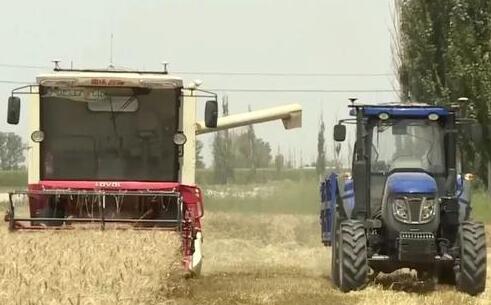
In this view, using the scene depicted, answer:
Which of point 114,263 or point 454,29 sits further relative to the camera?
point 454,29

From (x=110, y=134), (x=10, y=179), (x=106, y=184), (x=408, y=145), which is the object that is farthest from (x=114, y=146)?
(x=10, y=179)

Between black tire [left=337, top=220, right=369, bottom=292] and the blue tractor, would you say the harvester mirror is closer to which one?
the blue tractor

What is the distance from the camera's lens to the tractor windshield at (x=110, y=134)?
11.9 metres

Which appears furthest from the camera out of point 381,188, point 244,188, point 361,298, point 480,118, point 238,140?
point 238,140

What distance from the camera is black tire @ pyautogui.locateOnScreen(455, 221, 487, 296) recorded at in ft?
34.5

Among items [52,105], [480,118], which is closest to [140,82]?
[52,105]

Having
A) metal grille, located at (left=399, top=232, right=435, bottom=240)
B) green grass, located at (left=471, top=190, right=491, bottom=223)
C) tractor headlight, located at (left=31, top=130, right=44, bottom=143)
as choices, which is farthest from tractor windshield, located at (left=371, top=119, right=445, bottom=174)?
green grass, located at (left=471, top=190, right=491, bottom=223)

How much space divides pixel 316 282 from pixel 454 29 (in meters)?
15.0

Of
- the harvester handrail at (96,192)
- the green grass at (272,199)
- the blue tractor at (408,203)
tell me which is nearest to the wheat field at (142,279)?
the blue tractor at (408,203)

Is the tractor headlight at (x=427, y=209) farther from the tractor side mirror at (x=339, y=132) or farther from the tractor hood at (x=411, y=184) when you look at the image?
the tractor side mirror at (x=339, y=132)

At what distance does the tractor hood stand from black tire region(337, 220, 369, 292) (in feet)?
2.04

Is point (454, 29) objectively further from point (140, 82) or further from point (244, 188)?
point (140, 82)

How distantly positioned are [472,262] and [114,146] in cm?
473

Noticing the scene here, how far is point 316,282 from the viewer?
39.3ft
